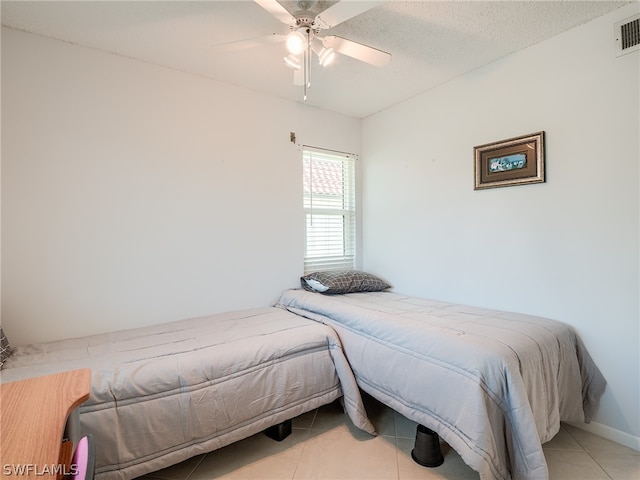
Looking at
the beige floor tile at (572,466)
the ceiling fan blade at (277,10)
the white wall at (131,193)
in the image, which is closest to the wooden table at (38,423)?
the white wall at (131,193)

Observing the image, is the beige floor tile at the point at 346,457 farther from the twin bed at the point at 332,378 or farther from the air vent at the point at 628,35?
the air vent at the point at 628,35

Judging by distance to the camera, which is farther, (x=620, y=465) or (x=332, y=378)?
(x=332, y=378)

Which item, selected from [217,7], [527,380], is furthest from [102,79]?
[527,380]

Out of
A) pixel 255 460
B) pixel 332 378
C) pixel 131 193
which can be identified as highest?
pixel 131 193

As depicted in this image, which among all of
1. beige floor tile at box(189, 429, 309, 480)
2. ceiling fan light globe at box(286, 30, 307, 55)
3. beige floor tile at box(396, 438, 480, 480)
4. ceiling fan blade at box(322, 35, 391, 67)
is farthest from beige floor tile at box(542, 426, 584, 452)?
ceiling fan light globe at box(286, 30, 307, 55)

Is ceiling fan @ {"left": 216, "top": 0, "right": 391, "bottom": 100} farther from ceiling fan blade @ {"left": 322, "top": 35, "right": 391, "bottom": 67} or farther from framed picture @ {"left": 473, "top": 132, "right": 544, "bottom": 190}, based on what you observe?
framed picture @ {"left": 473, "top": 132, "right": 544, "bottom": 190}

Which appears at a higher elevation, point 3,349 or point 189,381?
point 3,349

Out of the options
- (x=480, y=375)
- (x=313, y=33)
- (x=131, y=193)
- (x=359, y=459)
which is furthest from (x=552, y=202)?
(x=131, y=193)

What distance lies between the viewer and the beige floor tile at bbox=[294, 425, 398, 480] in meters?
1.62

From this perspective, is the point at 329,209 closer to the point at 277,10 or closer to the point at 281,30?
the point at 281,30

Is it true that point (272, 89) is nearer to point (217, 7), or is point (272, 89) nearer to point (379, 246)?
point (217, 7)

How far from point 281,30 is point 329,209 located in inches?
66.8

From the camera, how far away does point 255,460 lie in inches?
68.7

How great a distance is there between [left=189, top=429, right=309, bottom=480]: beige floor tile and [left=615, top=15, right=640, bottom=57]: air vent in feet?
9.63
